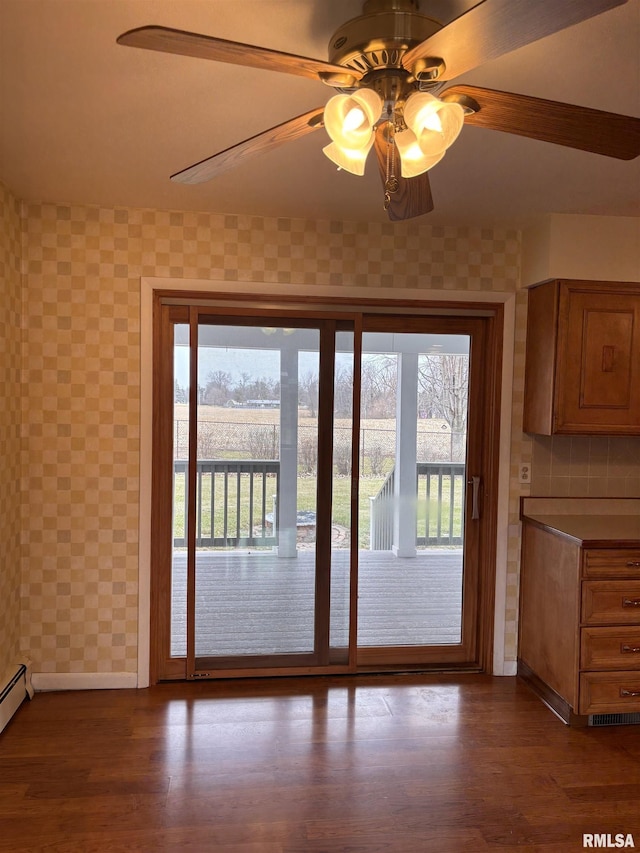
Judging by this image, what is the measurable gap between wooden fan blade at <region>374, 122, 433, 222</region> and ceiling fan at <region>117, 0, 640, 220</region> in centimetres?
2

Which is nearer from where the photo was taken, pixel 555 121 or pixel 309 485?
pixel 555 121

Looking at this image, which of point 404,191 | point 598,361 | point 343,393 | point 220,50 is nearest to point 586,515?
point 598,361

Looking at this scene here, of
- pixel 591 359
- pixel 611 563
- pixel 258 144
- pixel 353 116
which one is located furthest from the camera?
pixel 591 359

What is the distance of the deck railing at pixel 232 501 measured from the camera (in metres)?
3.51

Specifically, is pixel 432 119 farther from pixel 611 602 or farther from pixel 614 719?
pixel 614 719

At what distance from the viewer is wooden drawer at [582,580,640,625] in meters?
3.00

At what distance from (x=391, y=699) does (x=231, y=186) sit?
104 inches

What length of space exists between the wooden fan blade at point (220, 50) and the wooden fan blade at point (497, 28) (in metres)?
0.19

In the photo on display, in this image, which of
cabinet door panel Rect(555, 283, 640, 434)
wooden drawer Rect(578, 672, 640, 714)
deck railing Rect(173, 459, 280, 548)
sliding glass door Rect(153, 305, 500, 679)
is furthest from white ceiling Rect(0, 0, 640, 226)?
wooden drawer Rect(578, 672, 640, 714)

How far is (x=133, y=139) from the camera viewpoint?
2.34m

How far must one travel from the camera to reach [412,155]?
4.69 ft

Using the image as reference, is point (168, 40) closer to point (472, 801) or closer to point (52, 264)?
point (52, 264)

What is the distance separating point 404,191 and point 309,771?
2249 mm

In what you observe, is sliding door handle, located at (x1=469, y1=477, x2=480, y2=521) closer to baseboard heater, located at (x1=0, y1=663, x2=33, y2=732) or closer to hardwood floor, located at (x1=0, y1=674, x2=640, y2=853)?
hardwood floor, located at (x1=0, y1=674, x2=640, y2=853)
